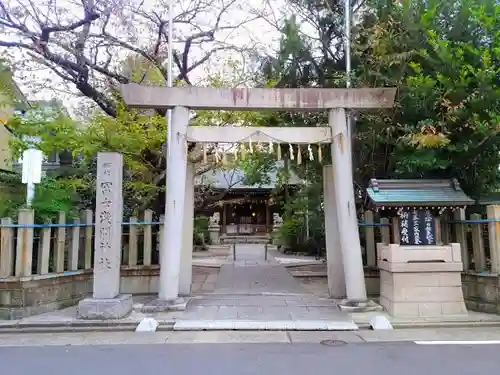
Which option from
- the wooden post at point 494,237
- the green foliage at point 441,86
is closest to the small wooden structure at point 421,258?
the wooden post at point 494,237

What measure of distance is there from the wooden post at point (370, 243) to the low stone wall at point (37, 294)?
7284mm

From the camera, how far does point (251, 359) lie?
599cm

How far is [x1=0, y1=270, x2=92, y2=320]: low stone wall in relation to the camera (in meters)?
8.41

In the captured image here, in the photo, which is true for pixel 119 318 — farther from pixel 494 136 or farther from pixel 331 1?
pixel 331 1

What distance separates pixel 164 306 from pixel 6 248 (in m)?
3.46

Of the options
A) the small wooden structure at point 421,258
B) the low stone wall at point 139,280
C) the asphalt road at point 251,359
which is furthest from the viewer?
the low stone wall at point 139,280

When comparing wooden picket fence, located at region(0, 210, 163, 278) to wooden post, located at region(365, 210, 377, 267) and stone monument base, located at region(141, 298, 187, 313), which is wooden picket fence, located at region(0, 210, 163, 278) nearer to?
stone monument base, located at region(141, 298, 187, 313)

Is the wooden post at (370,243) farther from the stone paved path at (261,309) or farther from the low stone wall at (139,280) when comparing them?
the low stone wall at (139,280)

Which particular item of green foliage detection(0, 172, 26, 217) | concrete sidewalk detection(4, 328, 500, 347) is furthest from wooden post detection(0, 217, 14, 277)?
concrete sidewalk detection(4, 328, 500, 347)

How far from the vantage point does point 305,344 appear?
6.86 meters

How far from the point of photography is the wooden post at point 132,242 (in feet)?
35.5

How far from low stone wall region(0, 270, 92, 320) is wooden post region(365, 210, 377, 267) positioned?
728cm

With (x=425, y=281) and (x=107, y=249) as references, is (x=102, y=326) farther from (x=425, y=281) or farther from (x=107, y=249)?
(x=425, y=281)

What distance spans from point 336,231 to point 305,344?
4.42 metres
